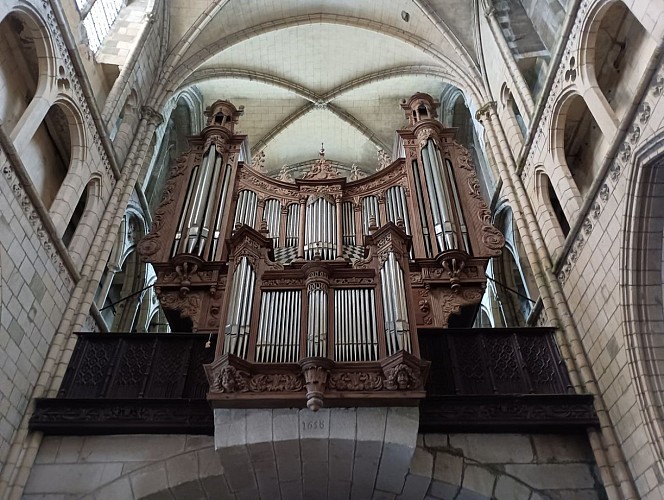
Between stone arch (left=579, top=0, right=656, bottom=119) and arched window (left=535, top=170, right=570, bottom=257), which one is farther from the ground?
stone arch (left=579, top=0, right=656, bottom=119)

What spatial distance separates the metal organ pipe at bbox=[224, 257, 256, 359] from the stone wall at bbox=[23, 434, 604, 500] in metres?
1.21

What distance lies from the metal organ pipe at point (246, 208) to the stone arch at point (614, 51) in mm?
5685

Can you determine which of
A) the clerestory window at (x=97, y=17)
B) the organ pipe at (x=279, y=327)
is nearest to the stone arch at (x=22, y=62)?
Answer: the clerestory window at (x=97, y=17)

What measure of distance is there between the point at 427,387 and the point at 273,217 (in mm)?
4622

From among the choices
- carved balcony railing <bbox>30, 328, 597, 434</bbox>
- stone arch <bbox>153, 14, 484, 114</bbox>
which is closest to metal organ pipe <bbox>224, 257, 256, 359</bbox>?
carved balcony railing <bbox>30, 328, 597, 434</bbox>

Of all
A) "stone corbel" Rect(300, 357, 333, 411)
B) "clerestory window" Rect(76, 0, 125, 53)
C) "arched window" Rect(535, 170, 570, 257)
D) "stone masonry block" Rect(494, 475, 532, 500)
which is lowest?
"stone masonry block" Rect(494, 475, 532, 500)

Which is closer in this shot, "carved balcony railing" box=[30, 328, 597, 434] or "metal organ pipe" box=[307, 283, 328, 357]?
"metal organ pipe" box=[307, 283, 328, 357]

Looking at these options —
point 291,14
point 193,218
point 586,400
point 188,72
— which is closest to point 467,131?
point 291,14

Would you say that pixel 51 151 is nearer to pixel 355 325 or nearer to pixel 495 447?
pixel 355 325

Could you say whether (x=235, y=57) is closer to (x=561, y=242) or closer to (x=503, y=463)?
(x=561, y=242)

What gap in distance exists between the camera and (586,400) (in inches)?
255

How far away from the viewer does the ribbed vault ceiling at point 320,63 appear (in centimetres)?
1250

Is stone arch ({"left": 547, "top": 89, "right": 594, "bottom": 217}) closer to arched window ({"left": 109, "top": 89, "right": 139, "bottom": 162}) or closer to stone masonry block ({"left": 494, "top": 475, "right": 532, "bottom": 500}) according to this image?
stone masonry block ({"left": 494, "top": 475, "right": 532, "bottom": 500})

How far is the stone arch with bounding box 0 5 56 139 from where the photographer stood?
7.43 meters
